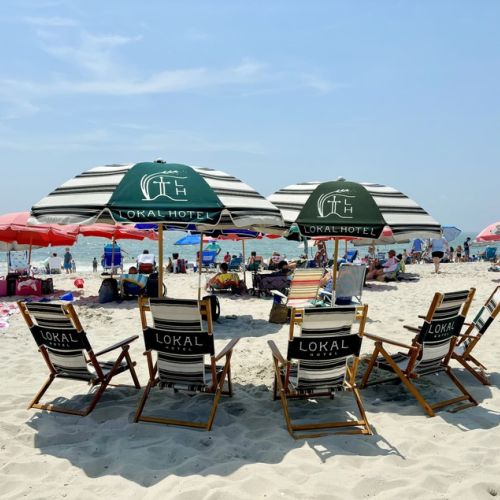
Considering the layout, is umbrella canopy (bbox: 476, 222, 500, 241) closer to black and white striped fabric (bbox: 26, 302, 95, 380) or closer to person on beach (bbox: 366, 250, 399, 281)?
person on beach (bbox: 366, 250, 399, 281)

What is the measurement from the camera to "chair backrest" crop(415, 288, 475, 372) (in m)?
3.98

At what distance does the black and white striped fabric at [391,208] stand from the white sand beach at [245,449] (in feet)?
5.11

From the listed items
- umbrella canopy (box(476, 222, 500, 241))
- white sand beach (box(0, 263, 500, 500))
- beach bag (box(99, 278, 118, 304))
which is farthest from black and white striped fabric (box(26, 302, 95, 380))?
umbrella canopy (box(476, 222, 500, 241))

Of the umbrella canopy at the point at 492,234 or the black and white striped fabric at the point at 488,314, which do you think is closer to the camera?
the black and white striped fabric at the point at 488,314

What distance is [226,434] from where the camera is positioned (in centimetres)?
365

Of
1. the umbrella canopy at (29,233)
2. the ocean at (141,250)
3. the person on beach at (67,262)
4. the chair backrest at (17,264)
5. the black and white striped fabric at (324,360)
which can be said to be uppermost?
the umbrella canopy at (29,233)

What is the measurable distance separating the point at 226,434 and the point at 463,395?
2337 mm

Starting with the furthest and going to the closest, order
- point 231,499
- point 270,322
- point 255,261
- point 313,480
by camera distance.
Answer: point 255,261 → point 270,322 → point 313,480 → point 231,499

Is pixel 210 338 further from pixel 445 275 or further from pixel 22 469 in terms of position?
pixel 445 275

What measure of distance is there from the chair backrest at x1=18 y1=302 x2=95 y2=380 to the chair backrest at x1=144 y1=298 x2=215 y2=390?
59 centimetres

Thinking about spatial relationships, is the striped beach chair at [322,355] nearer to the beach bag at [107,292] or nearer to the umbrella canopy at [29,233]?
the beach bag at [107,292]

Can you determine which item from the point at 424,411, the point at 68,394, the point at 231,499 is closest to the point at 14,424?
the point at 68,394

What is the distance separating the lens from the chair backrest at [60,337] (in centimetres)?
381

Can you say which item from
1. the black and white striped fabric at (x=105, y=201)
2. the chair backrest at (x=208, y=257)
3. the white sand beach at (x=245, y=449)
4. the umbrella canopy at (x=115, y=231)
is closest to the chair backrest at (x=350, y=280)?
the white sand beach at (x=245, y=449)
